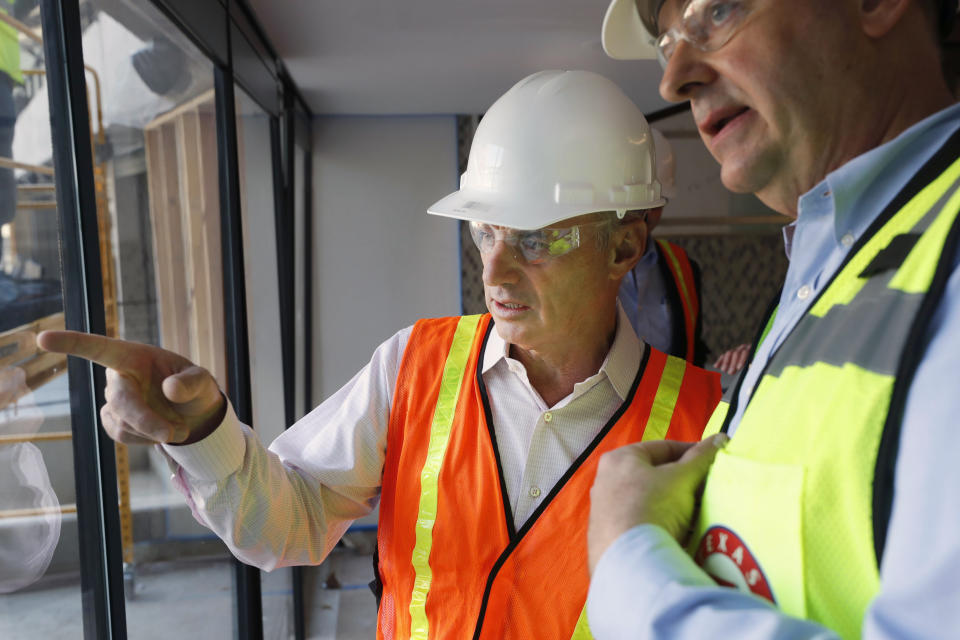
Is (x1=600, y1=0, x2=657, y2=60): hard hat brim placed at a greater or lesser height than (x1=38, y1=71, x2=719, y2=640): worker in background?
greater

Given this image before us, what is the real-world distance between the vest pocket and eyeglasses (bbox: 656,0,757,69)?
0.50m

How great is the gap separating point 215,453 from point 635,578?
0.81 meters

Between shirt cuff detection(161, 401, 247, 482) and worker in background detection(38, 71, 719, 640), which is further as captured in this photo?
worker in background detection(38, 71, 719, 640)

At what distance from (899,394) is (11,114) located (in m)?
1.23

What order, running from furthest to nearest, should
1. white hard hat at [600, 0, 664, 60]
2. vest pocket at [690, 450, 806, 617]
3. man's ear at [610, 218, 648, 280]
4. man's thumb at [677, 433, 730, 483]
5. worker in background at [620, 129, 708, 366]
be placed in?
worker in background at [620, 129, 708, 366] → man's ear at [610, 218, 648, 280] → white hard hat at [600, 0, 664, 60] → man's thumb at [677, 433, 730, 483] → vest pocket at [690, 450, 806, 617]

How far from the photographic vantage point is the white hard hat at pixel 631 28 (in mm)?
1126

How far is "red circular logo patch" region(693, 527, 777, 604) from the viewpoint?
675 millimetres

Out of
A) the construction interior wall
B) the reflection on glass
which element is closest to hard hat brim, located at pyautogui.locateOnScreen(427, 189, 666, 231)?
the reflection on glass

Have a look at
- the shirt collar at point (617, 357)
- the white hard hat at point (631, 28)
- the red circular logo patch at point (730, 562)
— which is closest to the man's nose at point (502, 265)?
the shirt collar at point (617, 357)

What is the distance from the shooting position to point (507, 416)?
1.47 metres

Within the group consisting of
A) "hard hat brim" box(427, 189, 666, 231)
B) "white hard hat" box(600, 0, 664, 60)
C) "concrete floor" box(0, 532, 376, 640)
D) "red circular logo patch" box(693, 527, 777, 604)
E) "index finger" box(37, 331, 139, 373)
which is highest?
"white hard hat" box(600, 0, 664, 60)

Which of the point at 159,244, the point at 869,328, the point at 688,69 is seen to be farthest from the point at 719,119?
the point at 159,244

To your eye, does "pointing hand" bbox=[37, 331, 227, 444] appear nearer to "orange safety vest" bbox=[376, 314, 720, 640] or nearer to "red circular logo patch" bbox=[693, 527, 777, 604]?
"orange safety vest" bbox=[376, 314, 720, 640]

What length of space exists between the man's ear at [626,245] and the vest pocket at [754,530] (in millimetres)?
840
